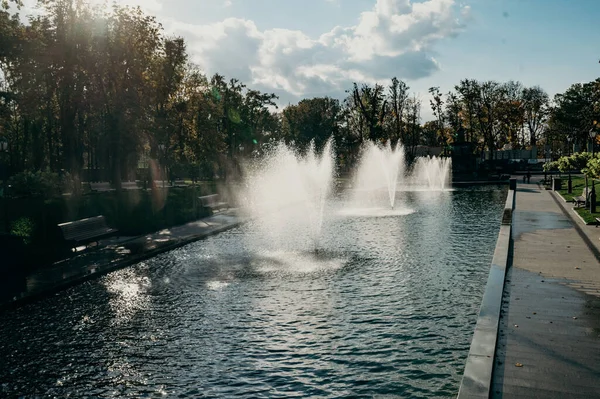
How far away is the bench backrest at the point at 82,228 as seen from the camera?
14688 mm

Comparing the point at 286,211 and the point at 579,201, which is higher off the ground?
the point at 579,201

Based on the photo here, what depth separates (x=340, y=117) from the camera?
93.5m

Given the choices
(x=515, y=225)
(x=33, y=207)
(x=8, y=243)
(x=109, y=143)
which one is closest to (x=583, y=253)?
(x=515, y=225)

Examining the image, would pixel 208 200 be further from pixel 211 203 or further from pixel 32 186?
pixel 32 186

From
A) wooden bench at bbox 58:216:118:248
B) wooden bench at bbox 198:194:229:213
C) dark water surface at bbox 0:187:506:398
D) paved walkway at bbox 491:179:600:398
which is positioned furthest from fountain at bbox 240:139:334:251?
paved walkway at bbox 491:179:600:398

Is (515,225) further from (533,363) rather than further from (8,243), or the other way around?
(8,243)

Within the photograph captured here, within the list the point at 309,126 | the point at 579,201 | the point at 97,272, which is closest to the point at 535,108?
the point at 309,126

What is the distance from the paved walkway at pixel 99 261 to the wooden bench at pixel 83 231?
377 mm

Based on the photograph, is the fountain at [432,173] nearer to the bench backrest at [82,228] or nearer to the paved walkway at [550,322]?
the paved walkway at [550,322]

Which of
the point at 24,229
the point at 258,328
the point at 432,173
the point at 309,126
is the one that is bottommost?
the point at 258,328

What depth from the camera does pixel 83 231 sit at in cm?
1545

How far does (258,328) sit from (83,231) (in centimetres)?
904

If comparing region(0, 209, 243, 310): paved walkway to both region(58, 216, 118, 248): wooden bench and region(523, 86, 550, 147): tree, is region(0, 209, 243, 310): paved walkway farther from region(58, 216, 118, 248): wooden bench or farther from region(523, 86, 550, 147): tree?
region(523, 86, 550, 147): tree

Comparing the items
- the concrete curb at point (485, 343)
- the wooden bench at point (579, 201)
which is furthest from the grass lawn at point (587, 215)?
the concrete curb at point (485, 343)
